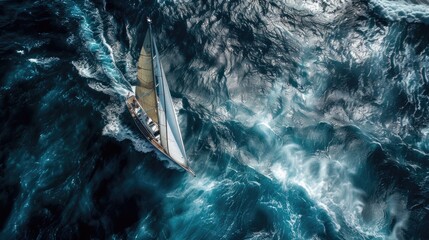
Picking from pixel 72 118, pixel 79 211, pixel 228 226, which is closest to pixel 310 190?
pixel 228 226

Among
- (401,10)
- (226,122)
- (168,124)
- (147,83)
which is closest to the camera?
(168,124)

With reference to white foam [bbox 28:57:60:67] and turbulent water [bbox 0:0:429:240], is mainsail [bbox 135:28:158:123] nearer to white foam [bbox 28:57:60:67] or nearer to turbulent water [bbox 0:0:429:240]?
turbulent water [bbox 0:0:429:240]

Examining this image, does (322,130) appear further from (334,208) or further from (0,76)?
(0,76)

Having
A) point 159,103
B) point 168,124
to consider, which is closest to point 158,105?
point 159,103

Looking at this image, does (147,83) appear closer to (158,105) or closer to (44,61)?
(158,105)

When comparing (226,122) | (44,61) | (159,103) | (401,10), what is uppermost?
(401,10)

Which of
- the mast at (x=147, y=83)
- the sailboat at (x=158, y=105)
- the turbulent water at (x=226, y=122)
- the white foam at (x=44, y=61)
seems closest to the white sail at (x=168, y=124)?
the sailboat at (x=158, y=105)
